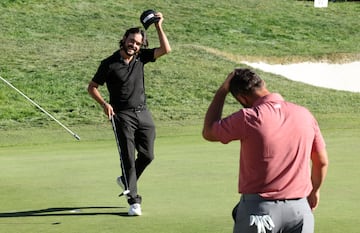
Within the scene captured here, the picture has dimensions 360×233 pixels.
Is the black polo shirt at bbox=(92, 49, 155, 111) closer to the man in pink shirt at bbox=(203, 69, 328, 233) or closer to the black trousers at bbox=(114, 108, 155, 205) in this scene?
the black trousers at bbox=(114, 108, 155, 205)

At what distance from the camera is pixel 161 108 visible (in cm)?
2933

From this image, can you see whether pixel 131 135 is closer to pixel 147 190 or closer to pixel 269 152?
pixel 147 190

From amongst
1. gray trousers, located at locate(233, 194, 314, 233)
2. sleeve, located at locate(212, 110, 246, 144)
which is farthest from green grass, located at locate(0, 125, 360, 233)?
sleeve, located at locate(212, 110, 246, 144)

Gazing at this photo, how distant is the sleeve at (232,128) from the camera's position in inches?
222

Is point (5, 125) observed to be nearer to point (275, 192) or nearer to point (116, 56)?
point (116, 56)

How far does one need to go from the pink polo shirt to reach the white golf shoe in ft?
14.0

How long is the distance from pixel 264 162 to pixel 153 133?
4.85 metres

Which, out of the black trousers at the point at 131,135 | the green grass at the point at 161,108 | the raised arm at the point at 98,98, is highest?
the raised arm at the point at 98,98

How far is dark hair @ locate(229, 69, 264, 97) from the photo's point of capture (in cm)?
563

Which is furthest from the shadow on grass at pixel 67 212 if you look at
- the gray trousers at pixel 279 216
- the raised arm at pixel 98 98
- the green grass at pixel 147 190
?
the gray trousers at pixel 279 216

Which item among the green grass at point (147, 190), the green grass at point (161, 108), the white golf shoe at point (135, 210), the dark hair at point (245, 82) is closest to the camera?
the dark hair at point (245, 82)

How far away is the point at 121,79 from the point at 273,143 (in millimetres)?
4707

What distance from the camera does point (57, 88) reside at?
32.4 m

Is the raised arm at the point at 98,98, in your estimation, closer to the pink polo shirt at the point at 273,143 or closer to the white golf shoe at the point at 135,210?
the white golf shoe at the point at 135,210
